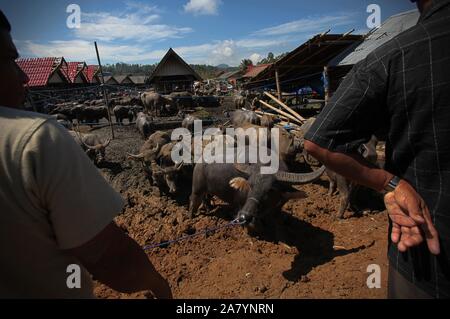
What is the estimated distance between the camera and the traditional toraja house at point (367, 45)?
11266mm

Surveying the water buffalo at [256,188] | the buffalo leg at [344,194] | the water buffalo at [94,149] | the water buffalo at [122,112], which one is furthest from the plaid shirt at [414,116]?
the water buffalo at [122,112]

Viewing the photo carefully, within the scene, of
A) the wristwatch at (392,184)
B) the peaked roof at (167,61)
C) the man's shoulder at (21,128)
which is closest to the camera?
the man's shoulder at (21,128)

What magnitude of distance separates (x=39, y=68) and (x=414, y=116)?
31462mm

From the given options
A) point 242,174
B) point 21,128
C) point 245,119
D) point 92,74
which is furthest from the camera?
point 92,74

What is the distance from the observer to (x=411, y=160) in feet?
4.53

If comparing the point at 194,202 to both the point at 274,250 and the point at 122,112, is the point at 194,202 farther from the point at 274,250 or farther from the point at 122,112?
the point at 122,112

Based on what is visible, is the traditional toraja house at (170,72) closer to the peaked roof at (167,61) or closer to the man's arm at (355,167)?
the peaked roof at (167,61)

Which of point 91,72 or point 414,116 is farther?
point 91,72

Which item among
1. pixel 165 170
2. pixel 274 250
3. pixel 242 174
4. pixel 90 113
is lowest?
pixel 274 250

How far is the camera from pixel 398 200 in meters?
1.33

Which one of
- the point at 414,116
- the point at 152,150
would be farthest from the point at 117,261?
the point at 152,150

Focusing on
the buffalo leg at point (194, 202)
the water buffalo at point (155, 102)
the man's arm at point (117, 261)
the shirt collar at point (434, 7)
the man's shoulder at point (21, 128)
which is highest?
the water buffalo at point (155, 102)

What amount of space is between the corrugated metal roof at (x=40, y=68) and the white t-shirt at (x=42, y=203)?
92.9 feet

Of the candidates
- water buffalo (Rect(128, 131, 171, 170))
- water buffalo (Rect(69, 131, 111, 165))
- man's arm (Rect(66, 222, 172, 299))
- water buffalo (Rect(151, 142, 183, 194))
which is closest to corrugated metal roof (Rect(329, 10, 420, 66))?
water buffalo (Rect(128, 131, 171, 170))
